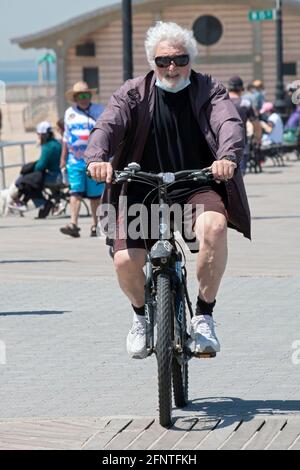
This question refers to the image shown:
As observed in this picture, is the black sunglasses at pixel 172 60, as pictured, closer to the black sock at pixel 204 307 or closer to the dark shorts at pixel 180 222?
the dark shorts at pixel 180 222

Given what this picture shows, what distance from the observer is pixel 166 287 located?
659 centimetres

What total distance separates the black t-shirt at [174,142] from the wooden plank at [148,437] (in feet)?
3.70

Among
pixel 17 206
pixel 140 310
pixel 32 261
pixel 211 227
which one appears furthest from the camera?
pixel 17 206

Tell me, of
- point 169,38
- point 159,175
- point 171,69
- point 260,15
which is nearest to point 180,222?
point 159,175

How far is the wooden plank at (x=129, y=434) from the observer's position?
244 inches

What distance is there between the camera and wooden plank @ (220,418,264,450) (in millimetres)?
6168

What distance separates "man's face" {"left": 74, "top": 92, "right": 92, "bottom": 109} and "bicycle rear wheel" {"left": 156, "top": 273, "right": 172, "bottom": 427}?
939 centimetres

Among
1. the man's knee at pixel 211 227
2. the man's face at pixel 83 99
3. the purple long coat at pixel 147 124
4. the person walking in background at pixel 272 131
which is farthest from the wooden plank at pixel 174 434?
the person walking in background at pixel 272 131

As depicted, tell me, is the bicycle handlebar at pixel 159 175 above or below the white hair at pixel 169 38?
below

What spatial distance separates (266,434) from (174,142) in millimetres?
1497

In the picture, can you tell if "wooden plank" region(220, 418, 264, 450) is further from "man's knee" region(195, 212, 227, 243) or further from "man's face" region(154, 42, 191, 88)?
"man's face" region(154, 42, 191, 88)

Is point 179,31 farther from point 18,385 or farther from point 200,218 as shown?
point 18,385

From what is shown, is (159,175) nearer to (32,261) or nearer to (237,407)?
(237,407)
